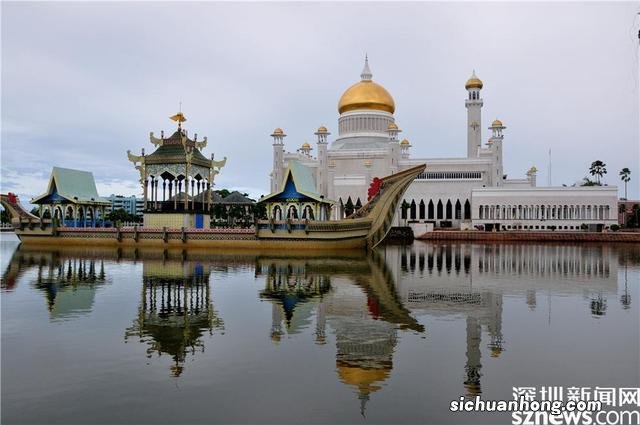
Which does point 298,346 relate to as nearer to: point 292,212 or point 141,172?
point 292,212

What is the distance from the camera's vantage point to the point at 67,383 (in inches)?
319

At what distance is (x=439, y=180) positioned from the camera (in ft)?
234

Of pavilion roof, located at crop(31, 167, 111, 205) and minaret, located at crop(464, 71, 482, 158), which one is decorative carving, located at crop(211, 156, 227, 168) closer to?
pavilion roof, located at crop(31, 167, 111, 205)

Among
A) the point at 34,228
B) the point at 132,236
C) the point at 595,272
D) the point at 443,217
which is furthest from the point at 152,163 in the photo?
the point at 443,217

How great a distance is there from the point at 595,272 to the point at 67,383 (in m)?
23.2

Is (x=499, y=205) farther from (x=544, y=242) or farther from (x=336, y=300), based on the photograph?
(x=336, y=300)

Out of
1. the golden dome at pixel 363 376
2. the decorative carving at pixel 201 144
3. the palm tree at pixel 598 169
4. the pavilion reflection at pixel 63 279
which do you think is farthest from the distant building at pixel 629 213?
the golden dome at pixel 363 376

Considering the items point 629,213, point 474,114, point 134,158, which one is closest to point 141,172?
point 134,158

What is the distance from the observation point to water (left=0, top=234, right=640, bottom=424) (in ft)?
24.0

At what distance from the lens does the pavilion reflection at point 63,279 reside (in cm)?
1459

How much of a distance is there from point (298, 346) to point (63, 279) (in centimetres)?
1402

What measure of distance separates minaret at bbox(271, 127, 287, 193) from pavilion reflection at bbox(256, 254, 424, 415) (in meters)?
49.5

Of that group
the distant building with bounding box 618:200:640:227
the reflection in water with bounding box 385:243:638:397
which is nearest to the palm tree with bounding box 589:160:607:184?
the distant building with bounding box 618:200:640:227

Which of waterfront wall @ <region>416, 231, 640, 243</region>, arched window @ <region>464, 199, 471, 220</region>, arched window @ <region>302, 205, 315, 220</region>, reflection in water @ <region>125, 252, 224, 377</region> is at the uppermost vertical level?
arched window @ <region>464, 199, 471, 220</region>
